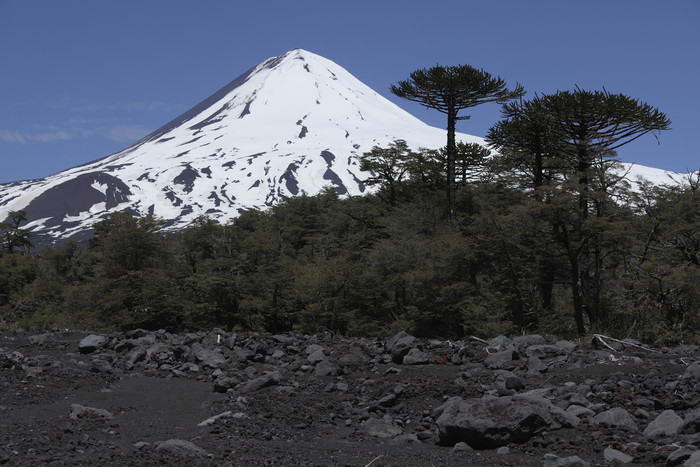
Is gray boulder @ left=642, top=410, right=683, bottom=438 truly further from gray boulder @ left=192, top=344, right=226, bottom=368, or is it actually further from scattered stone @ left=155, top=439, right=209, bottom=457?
gray boulder @ left=192, top=344, right=226, bottom=368

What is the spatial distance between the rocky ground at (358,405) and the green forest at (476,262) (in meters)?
7.66

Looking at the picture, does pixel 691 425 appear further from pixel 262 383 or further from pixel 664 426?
pixel 262 383

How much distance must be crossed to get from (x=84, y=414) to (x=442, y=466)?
4.65m

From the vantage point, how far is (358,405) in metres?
7.17

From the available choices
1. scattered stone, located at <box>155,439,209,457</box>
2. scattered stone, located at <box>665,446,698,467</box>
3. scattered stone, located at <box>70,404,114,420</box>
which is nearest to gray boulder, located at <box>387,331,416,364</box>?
scattered stone, located at <box>70,404,114,420</box>

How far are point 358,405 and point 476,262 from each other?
15.1 metres

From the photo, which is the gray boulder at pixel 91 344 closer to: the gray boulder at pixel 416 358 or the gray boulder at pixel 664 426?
the gray boulder at pixel 416 358

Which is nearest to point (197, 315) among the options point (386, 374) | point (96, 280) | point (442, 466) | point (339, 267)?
point (96, 280)

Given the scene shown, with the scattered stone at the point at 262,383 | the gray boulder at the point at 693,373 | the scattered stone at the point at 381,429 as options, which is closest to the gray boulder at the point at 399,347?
the scattered stone at the point at 262,383

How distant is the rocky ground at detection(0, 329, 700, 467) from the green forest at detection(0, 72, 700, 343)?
25.1ft

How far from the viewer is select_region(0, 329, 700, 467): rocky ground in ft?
15.9

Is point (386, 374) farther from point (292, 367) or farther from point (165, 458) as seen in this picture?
point (165, 458)

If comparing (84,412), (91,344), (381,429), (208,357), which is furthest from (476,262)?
(84,412)

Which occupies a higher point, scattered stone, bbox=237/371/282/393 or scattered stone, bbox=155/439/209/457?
scattered stone, bbox=155/439/209/457
